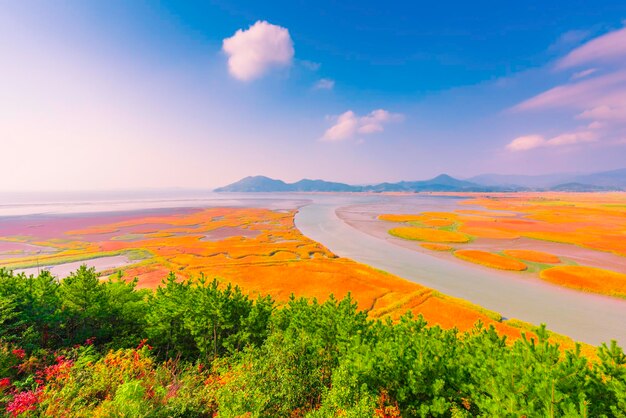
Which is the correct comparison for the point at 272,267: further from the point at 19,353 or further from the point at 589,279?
the point at 589,279

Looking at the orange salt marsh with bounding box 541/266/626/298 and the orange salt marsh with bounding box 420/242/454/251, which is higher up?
the orange salt marsh with bounding box 420/242/454/251

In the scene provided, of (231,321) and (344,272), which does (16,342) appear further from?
(344,272)

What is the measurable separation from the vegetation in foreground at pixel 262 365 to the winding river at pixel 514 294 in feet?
87.0

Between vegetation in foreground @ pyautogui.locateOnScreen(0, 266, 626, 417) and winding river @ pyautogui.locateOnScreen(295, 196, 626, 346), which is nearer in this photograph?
vegetation in foreground @ pyautogui.locateOnScreen(0, 266, 626, 417)

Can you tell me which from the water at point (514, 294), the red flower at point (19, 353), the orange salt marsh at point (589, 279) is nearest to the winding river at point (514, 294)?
the water at point (514, 294)

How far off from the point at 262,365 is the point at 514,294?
4358cm

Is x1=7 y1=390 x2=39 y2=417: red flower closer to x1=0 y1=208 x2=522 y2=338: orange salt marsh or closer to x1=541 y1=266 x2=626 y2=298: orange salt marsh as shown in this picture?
x1=0 y1=208 x2=522 y2=338: orange salt marsh

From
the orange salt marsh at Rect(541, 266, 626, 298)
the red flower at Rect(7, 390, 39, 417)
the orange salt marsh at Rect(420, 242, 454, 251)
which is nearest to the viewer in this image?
the red flower at Rect(7, 390, 39, 417)

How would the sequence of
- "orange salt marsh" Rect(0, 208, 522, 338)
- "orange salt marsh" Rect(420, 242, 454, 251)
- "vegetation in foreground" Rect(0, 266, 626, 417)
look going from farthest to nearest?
1. "orange salt marsh" Rect(420, 242, 454, 251)
2. "orange salt marsh" Rect(0, 208, 522, 338)
3. "vegetation in foreground" Rect(0, 266, 626, 417)

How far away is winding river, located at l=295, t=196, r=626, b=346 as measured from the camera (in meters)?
30.3

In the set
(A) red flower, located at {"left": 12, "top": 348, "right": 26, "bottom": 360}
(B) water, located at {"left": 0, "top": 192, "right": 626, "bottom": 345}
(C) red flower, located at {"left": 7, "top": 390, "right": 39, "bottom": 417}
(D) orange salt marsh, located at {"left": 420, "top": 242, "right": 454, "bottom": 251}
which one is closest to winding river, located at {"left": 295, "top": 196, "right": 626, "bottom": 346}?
(B) water, located at {"left": 0, "top": 192, "right": 626, "bottom": 345}

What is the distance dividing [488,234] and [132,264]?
99.2 meters

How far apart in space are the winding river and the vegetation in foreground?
26.5 metres

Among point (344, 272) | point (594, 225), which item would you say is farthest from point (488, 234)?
point (344, 272)
